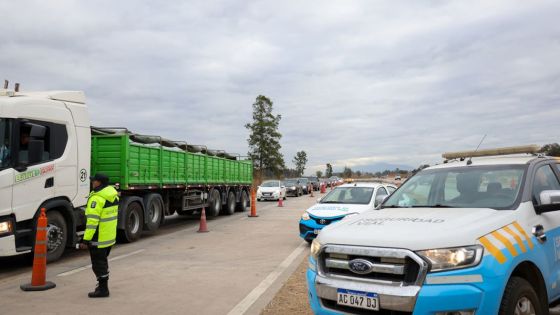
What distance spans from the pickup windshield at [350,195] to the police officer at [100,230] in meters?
6.26

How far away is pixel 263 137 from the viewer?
5922cm

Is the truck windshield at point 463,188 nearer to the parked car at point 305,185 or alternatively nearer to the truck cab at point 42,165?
the truck cab at point 42,165

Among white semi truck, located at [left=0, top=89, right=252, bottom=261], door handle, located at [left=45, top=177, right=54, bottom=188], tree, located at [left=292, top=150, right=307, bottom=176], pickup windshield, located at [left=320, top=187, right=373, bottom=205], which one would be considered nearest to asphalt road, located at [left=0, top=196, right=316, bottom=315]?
white semi truck, located at [left=0, top=89, right=252, bottom=261]

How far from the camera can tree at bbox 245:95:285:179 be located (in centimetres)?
5912

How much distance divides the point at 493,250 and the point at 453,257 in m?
0.34

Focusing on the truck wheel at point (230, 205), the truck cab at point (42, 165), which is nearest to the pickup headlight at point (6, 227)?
the truck cab at point (42, 165)

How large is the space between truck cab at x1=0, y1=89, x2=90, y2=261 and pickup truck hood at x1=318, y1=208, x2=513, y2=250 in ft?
20.6

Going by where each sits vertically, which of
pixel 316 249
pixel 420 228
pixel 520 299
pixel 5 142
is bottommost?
pixel 520 299

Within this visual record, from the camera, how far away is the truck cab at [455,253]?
11.3 ft

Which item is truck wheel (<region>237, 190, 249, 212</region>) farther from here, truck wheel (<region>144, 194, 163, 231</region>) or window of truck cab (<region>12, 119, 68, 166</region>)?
window of truck cab (<region>12, 119, 68, 166</region>)

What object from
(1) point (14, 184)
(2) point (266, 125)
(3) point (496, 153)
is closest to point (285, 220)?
(1) point (14, 184)

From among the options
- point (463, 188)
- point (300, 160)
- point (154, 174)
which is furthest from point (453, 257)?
point (300, 160)

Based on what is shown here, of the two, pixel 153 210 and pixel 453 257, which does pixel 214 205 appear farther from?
pixel 453 257

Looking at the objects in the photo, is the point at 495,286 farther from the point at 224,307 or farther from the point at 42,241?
the point at 42,241
